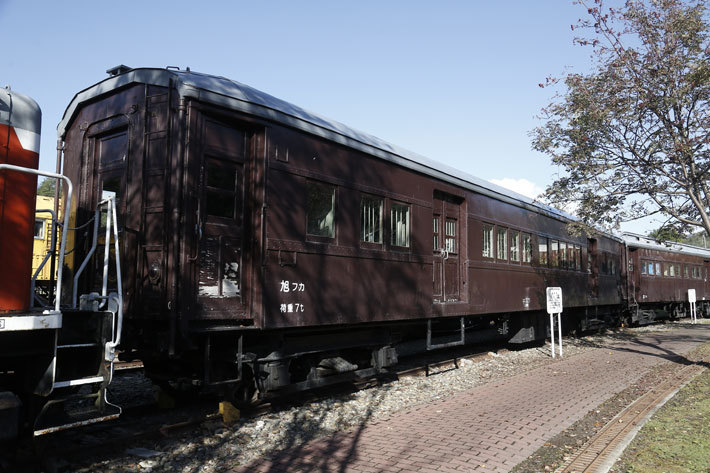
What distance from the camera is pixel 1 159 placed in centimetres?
413

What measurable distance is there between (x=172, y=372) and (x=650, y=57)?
902cm

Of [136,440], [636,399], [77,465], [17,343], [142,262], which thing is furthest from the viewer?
[636,399]

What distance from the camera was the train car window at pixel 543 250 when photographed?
1273cm

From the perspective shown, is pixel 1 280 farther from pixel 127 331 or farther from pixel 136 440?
pixel 136 440

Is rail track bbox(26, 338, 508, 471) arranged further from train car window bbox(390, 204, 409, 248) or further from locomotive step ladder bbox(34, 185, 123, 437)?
train car window bbox(390, 204, 409, 248)

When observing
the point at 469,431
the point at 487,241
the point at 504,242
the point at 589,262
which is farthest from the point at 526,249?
the point at 469,431

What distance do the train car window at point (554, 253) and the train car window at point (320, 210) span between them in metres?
8.40

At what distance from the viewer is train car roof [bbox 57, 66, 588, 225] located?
5371mm

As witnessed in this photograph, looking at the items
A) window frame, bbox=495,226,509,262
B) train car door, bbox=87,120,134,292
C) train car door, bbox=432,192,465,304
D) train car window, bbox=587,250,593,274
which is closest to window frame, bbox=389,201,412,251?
train car door, bbox=432,192,465,304

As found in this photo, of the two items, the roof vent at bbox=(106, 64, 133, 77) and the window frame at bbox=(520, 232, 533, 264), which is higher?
the roof vent at bbox=(106, 64, 133, 77)

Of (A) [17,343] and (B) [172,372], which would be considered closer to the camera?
(A) [17,343]

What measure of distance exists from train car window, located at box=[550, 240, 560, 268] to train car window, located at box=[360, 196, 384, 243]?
24.2 ft

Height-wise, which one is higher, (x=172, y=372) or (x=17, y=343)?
(x=17, y=343)

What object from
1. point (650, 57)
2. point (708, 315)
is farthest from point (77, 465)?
point (708, 315)
